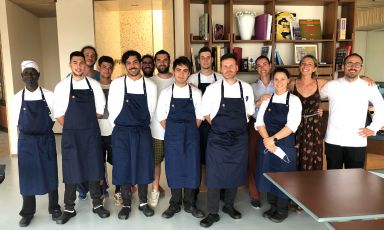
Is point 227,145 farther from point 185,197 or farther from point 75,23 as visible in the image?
point 75,23

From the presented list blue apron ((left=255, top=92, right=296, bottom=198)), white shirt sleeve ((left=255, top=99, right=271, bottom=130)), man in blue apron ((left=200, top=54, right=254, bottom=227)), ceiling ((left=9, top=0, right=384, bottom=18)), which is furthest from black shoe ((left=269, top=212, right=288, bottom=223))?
ceiling ((left=9, top=0, right=384, bottom=18))

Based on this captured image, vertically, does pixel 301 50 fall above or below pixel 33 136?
above

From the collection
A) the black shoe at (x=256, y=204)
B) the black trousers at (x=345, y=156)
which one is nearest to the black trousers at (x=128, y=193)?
the black shoe at (x=256, y=204)

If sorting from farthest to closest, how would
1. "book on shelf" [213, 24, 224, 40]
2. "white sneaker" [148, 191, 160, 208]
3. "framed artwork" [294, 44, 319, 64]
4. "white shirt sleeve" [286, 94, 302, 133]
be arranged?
"framed artwork" [294, 44, 319, 64], "book on shelf" [213, 24, 224, 40], "white sneaker" [148, 191, 160, 208], "white shirt sleeve" [286, 94, 302, 133]

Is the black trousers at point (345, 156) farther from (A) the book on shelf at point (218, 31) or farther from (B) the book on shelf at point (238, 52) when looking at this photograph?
(A) the book on shelf at point (218, 31)

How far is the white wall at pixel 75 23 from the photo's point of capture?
493 centimetres

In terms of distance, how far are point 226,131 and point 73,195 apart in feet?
4.94

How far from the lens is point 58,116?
110 inches

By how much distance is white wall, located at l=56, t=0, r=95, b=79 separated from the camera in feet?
16.2

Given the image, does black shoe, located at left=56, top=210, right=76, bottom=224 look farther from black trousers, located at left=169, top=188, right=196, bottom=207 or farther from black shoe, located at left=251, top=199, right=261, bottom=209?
black shoe, located at left=251, top=199, right=261, bottom=209

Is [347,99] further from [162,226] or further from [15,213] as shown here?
[15,213]

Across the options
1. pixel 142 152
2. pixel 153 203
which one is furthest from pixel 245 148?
pixel 153 203

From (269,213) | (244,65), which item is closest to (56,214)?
(269,213)

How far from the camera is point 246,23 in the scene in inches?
151
